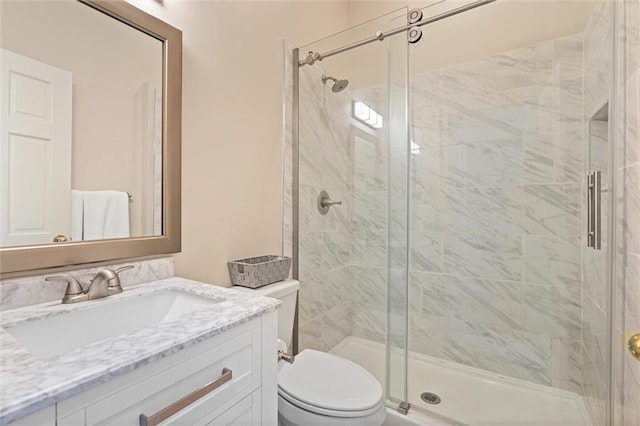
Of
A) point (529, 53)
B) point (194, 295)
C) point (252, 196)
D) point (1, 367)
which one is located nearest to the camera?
point (1, 367)

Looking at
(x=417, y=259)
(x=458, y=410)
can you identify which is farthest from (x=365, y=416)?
(x=417, y=259)

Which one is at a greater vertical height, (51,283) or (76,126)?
(76,126)

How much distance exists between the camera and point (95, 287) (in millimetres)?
914

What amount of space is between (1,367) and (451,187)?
2047 mm

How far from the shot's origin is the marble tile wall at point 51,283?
2.66 ft

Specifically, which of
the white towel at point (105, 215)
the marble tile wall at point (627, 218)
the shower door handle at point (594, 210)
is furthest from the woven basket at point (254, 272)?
the shower door handle at point (594, 210)

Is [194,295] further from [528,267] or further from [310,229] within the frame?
[528,267]

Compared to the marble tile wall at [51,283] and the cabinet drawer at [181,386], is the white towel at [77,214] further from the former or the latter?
the cabinet drawer at [181,386]

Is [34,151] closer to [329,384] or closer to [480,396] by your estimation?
[329,384]

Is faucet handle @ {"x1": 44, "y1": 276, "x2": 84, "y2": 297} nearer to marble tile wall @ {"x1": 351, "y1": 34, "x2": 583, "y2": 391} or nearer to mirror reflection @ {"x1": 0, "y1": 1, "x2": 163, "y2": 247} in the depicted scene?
mirror reflection @ {"x1": 0, "y1": 1, "x2": 163, "y2": 247}

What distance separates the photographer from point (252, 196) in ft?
5.16

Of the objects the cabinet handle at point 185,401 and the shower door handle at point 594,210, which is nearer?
the cabinet handle at point 185,401

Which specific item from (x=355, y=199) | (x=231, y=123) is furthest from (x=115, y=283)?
(x=355, y=199)

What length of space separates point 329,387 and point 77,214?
3.49ft
